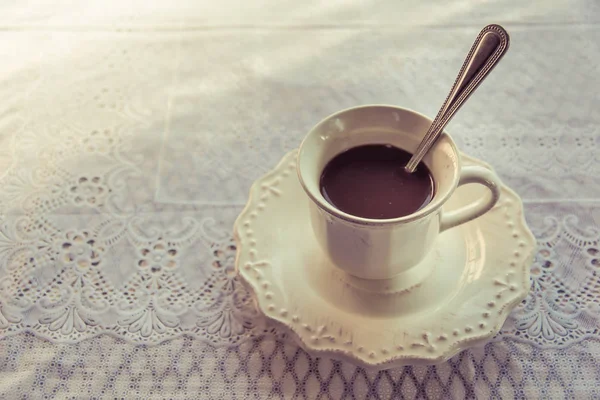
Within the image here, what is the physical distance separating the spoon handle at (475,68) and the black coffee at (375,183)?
0.05 metres

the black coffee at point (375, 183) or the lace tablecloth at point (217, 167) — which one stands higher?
the black coffee at point (375, 183)

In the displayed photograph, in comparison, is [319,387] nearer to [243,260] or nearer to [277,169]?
[243,260]

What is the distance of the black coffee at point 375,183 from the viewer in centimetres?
70

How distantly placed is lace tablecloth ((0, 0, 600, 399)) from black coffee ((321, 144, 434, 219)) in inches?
7.8

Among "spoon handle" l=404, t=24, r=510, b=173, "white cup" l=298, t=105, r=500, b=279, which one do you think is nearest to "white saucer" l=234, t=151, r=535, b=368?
"white cup" l=298, t=105, r=500, b=279

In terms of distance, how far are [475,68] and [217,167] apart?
459 mm

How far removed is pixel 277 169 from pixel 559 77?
0.57 metres

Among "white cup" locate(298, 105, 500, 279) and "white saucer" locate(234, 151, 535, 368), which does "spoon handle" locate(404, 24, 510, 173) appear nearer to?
"white cup" locate(298, 105, 500, 279)

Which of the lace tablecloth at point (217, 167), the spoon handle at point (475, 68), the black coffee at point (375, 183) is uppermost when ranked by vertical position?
the spoon handle at point (475, 68)

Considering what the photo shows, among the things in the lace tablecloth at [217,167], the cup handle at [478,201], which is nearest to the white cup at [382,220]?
the cup handle at [478,201]

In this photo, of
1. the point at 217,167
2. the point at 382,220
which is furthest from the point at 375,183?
the point at 217,167

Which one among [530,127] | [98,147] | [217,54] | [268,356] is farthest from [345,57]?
[268,356]

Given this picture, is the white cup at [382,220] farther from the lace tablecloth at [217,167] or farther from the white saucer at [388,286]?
the lace tablecloth at [217,167]

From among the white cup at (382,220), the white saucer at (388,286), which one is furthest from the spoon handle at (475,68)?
the white saucer at (388,286)
